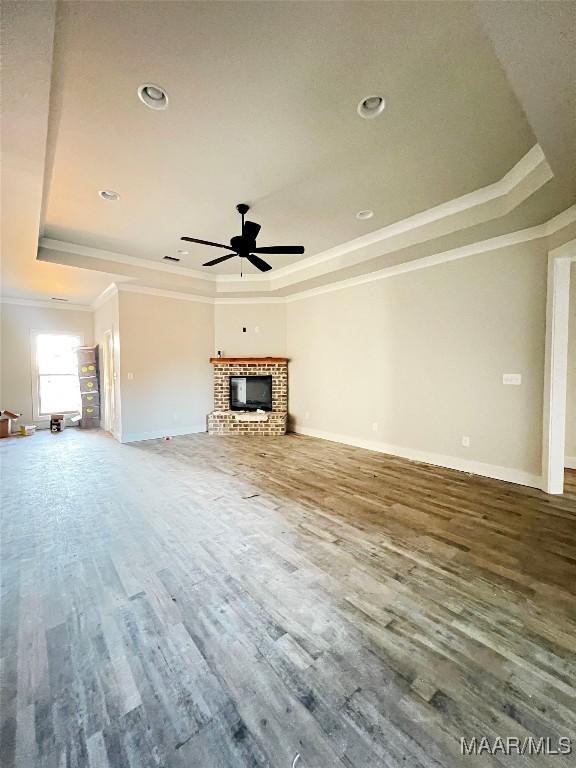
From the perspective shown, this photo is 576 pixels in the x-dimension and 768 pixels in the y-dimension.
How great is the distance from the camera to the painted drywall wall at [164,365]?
18.5 ft

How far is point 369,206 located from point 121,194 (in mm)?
2674

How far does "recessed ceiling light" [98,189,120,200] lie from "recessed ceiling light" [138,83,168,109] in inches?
55.9

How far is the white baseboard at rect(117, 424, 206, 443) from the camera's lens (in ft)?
18.4

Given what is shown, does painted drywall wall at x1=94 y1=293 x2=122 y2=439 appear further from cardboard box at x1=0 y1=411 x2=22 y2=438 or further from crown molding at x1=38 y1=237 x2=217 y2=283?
cardboard box at x1=0 y1=411 x2=22 y2=438

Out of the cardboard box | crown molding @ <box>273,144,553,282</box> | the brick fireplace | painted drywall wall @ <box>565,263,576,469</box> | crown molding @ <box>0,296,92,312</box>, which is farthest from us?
crown molding @ <box>0,296,92,312</box>

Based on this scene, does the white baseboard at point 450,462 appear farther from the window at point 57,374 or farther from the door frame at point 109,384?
the window at point 57,374

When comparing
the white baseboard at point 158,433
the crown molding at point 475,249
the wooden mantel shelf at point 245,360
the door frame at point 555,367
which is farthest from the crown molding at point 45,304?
the door frame at point 555,367

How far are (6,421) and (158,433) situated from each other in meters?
3.20

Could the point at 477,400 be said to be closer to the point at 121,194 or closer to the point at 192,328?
the point at 121,194

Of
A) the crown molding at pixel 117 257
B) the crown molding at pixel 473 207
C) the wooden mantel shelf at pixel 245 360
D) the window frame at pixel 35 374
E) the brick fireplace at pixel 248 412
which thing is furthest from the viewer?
the window frame at pixel 35 374

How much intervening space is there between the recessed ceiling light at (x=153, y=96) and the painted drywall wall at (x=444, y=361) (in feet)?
11.7

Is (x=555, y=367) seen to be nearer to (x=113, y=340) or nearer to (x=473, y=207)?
(x=473, y=207)

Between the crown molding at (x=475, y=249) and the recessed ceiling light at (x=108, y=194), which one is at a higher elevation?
the recessed ceiling light at (x=108, y=194)
